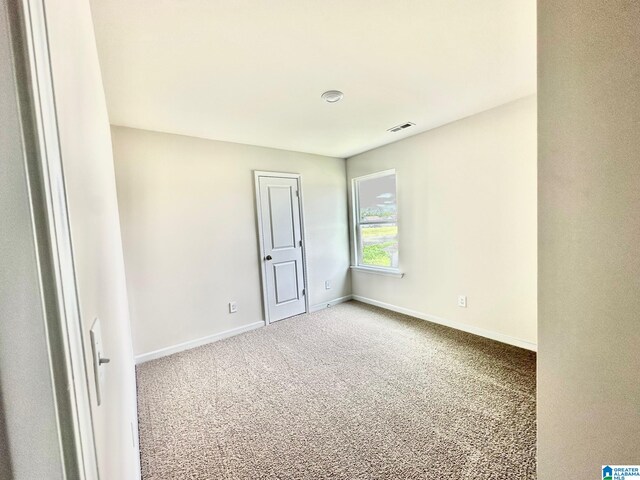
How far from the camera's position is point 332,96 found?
2.29 metres

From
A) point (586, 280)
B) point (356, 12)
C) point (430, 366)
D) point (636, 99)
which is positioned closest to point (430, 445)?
point (430, 366)

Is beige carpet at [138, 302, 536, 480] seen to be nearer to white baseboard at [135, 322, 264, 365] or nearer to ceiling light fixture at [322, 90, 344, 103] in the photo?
white baseboard at [135, 322, 264, 365]

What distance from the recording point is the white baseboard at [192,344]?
9.30 ft

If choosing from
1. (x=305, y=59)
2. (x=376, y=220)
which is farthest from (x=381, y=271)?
(x=305, y=59)

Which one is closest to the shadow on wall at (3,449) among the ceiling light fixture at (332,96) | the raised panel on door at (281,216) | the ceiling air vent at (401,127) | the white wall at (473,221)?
the ceiling light fixture at (332,96)

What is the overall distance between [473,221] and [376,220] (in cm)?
149

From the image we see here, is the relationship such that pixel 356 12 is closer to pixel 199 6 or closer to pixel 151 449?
pixel 199 6

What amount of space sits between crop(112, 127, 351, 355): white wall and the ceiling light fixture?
61.4 inches

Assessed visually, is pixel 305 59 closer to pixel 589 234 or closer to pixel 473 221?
pixel 589 234

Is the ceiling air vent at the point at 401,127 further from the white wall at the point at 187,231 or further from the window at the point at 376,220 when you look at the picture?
the white wall at the point at 187,231

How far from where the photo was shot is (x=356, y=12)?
145 cm

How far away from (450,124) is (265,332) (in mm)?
3304

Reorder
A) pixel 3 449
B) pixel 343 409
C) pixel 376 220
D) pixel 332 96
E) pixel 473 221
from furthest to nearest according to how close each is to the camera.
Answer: pixel 376 220 → pixel 473 221 → pixel 332 96 → pixel 343 409 → pixel 3 449

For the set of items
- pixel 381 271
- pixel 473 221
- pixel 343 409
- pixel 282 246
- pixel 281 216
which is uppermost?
pixel 281 216
